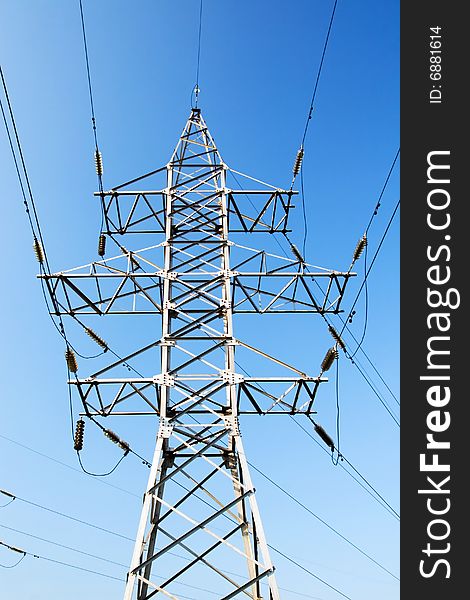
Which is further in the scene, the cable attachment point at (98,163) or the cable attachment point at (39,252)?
the cable attachment point at (98,163)

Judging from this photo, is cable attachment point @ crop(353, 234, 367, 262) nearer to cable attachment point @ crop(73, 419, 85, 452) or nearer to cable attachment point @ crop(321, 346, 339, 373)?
cable attachment point @ crop(321, 346, 339, 373)

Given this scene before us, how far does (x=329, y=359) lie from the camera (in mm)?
10656

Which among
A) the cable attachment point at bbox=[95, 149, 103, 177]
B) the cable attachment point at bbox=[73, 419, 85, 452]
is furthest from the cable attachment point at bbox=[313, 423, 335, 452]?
the cable attachment point at bbox=[95, 149, 103, 177]

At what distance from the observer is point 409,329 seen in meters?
7.89

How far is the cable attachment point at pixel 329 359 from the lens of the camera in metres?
10.6

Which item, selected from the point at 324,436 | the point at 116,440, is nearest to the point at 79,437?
the point at 116,440

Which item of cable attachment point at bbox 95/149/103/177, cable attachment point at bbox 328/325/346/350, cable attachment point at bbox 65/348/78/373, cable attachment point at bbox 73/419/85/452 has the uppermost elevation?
cable attachment point at bbox 95/149/103/177

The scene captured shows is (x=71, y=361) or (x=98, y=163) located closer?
(x=71, y=361)

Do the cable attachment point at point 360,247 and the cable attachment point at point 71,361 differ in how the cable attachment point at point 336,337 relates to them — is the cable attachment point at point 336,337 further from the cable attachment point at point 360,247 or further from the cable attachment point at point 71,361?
the cable attachment point at point 71,361

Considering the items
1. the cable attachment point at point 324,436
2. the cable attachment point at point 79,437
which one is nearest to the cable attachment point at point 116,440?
the cable attachment point at point 79,437

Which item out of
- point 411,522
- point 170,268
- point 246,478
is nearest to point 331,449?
point 246,478

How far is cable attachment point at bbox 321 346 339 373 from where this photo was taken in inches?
418

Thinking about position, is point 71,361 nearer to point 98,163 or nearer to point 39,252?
point 39,252

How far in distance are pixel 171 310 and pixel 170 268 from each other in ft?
3.53
